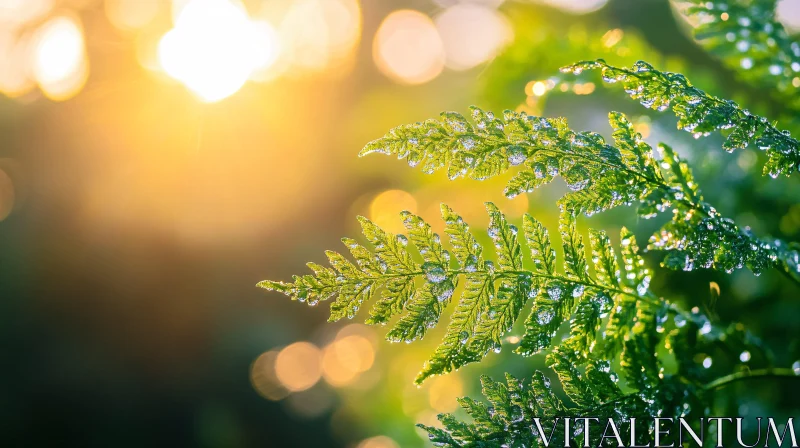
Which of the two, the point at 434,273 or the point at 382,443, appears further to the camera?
the point at 382,443

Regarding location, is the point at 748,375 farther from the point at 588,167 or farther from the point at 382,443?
the point at 382,443

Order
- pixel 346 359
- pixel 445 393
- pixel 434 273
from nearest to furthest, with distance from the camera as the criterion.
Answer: pixel 434 273 → pixel 445 393 → pixel 346 359

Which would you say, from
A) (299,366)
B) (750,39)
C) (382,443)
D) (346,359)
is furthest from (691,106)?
(299,366)

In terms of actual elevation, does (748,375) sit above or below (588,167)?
below

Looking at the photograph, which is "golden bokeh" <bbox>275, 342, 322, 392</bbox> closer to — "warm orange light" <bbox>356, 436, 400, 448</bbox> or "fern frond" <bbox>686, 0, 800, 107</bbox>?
"warm orange light" <bbox>356, 436, 400, 448</bbox>

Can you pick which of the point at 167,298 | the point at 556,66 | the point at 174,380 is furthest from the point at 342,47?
the point at 556,66

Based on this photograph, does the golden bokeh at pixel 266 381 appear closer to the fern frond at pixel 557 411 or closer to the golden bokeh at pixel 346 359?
the golden bokeh at pixel 346 359

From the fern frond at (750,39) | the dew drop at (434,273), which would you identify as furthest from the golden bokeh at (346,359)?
the dew drop at (434,273)

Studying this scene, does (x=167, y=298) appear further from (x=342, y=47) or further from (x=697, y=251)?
(x=697, y=251)
